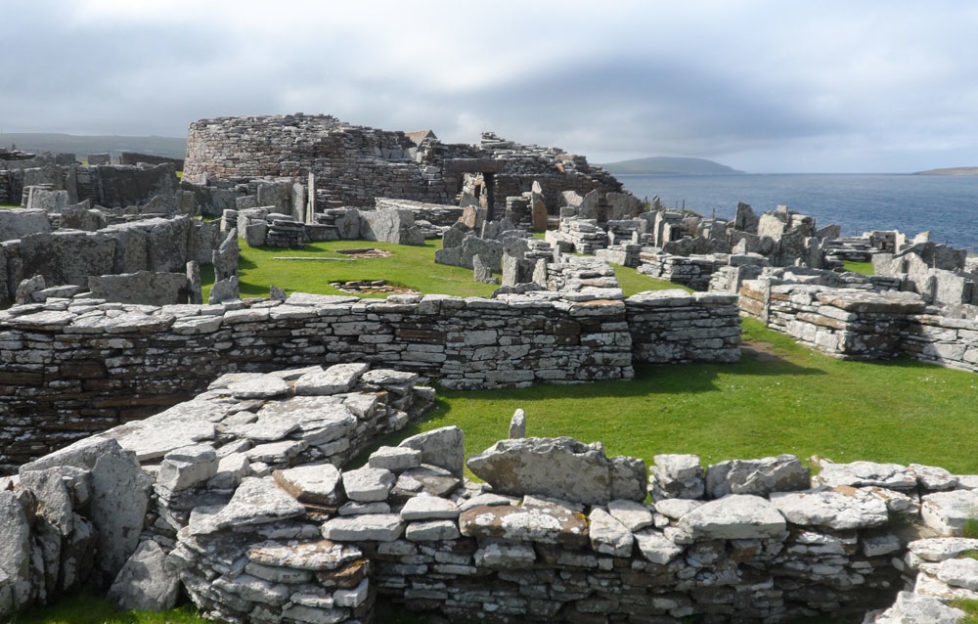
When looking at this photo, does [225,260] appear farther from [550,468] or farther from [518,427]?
[550,468]

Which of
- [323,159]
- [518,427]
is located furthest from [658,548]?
[323,159]

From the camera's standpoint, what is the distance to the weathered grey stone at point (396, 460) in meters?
6.53

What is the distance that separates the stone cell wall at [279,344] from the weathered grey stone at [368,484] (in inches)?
142

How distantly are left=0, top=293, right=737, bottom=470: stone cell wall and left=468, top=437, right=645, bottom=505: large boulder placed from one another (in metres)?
3.68

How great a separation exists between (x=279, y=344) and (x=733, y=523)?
647 centimetres

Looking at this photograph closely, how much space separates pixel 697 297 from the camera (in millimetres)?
10867

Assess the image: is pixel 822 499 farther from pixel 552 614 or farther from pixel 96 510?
pixel 96 510

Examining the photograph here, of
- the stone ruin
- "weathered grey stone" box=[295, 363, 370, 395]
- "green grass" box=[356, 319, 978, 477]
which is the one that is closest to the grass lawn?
"green grass" box=[356, 319, 978, 477]

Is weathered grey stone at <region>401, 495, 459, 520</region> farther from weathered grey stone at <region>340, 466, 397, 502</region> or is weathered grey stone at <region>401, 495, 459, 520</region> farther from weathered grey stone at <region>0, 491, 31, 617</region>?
weathered grey stone at <region>0, 491, 31, 617</region>

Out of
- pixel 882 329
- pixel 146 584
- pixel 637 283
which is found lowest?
pixel 146 584

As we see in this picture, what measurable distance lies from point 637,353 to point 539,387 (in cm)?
186

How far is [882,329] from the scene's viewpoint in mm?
11680

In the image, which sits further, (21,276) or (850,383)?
(21,276)

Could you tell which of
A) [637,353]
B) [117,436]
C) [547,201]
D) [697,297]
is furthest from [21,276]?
[547,201]
